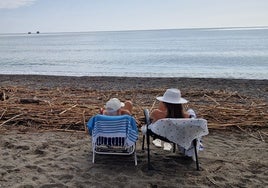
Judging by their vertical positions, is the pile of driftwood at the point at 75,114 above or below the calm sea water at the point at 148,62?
above

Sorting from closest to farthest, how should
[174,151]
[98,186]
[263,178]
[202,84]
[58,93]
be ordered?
1. [98,186]
2. [263,178]
3. [174,151]
4. [58,93]
5. [202,84]

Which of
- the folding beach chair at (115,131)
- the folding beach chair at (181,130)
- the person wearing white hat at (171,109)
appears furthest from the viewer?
the person wearing white hat at (171,109)

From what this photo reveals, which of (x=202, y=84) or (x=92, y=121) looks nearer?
(x=92, y=121)

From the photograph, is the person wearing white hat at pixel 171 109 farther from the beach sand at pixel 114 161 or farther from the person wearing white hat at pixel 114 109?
the beach sand at pixel 114 161

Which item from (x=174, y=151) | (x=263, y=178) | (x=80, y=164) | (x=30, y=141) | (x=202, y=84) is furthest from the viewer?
(x=202, y=84)

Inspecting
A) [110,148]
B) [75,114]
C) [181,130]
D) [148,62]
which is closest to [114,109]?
[110,148]

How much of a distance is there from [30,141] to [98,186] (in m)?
2.25

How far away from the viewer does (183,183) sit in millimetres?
4465

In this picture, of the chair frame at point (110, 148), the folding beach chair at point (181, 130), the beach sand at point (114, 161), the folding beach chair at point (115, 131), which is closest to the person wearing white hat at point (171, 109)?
the folding beach chair at point (181, 130)

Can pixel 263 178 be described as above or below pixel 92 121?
below

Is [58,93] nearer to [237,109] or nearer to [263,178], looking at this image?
[237,109]

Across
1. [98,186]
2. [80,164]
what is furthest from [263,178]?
[80,164]

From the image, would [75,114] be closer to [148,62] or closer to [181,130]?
[181,130]

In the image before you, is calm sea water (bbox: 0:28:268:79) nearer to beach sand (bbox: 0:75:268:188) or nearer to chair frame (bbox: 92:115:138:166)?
beach sand (bbox: 0:75:268:188)
